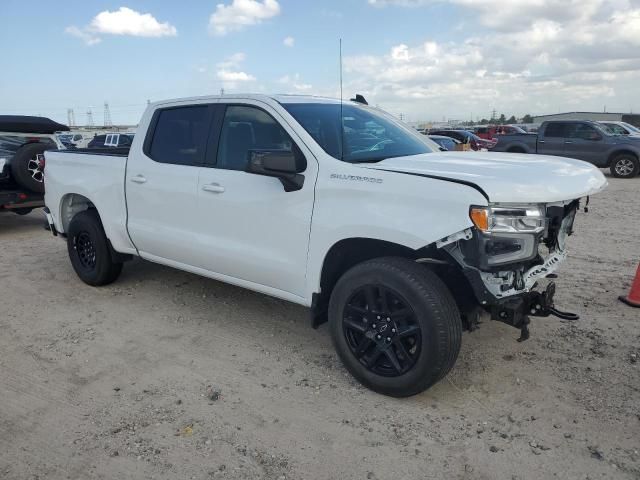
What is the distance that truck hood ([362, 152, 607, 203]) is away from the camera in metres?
2.96

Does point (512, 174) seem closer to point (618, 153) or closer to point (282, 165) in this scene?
point (282, 165)

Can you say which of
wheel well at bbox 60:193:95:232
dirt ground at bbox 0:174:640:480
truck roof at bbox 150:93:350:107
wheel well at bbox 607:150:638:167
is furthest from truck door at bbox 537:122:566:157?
wheel well at bbox 60:193:95:232

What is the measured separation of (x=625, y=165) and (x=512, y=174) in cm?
1563

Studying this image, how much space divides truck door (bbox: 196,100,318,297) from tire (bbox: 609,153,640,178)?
15.6 m

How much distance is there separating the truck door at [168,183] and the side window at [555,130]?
15.6 metres

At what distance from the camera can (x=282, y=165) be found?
348cm

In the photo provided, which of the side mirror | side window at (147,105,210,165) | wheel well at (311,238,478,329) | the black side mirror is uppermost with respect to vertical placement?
the side mirror

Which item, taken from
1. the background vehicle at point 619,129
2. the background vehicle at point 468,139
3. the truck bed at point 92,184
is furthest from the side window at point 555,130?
the truck bed at point 92,184

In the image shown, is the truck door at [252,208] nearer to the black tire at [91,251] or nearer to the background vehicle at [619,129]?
the black tire at [91,251]

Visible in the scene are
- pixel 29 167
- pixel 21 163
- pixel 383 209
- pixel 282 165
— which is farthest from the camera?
pixel 29 167

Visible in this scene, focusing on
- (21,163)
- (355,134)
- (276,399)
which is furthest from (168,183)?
(21,163)

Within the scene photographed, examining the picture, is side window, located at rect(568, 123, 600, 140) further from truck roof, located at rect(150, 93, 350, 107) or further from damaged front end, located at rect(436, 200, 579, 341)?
damaged front end, located at rect(436, 200, 579, 341)

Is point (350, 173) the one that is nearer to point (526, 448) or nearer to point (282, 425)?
point (282, 425)

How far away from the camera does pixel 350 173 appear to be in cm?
344
